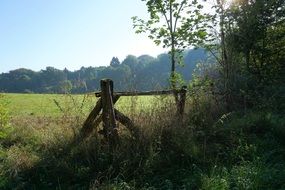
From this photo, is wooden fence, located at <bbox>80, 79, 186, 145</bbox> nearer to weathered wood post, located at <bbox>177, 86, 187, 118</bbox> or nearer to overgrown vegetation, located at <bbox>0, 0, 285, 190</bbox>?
overgrown vegetation, located at <bbox>0, 0, 285, 190</bbox>

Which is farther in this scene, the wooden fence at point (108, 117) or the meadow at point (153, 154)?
the wooden fence at point (108, 117)

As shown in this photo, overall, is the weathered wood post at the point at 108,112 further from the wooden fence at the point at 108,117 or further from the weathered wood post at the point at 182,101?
the weathered wood post at the point at 182,101

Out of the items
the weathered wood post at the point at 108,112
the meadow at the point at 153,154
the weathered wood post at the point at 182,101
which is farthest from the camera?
the weathered wood post at the point at 182,101

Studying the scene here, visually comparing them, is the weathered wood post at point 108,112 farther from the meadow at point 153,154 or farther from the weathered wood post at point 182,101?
the weathered wood post at point 182,101

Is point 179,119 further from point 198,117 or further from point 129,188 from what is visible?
point 129,188

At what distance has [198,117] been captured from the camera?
12.1 meters

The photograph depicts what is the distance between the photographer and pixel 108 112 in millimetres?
10547

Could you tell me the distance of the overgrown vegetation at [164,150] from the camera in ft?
30.2

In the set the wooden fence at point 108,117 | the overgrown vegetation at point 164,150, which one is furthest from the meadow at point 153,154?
the wooden fence at point 108,117

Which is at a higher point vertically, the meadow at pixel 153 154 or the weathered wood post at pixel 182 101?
the weathered wood post at pixel 182 101

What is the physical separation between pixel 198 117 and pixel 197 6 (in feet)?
18.5

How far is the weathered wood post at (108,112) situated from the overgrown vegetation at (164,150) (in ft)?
0.68

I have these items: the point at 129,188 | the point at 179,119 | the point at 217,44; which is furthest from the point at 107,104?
the point at 217,44

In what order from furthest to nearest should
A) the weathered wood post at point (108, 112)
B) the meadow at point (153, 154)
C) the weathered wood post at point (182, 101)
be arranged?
the weathered wood post at point (182, 101)
the weathered wood post at point (108, 112)
the meadow at point (153, 154)
